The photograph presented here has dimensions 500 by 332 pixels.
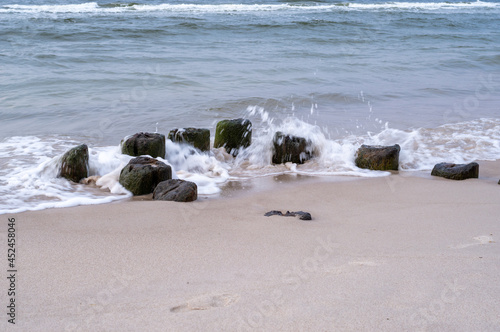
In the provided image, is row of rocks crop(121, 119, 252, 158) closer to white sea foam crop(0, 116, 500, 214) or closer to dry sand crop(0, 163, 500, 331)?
white sea foam crop(0, 116, 500, 214)

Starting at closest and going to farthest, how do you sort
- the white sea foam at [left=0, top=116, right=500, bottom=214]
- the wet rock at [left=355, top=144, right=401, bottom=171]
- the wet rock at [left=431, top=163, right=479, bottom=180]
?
the white sea foam at [left=0, top=116, right=500, bottom=214] → the wet rock at [left=431, top=163, right=479, bottom=180] → the wet rock at [left=355, top=144, right=401, bottom=171]

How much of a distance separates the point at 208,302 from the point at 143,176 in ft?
6.54

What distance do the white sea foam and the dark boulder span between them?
0.08m

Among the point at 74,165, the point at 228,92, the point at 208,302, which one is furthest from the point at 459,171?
the point at 228,92

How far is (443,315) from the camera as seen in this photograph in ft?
6.37

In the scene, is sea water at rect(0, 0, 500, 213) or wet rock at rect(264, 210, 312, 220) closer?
wet rock at rect(264, 210, 312, 220)

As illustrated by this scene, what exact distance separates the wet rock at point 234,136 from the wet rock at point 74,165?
152cm

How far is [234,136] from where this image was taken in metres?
5.21

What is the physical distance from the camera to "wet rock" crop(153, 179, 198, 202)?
11.7ft

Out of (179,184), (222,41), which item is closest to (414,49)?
(222,41)

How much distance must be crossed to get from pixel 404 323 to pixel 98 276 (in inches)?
52.5

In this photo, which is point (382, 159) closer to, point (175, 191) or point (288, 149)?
point (288, 149)

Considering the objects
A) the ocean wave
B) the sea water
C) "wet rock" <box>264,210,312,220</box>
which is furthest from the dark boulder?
the ocean wave

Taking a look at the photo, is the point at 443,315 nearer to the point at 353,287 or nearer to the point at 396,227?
the point at 353,287
